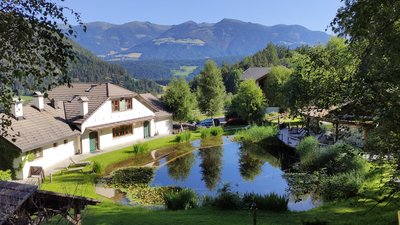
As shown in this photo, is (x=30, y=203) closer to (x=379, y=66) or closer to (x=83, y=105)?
(x=379, y=66)

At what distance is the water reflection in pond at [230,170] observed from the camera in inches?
853

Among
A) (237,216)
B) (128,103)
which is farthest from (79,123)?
(237,216)

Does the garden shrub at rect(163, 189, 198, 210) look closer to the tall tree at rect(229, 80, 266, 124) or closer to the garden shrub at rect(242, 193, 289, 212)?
the garden shrub at rect(242, 193, 289, 212)

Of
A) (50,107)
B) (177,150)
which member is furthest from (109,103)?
(177,150)

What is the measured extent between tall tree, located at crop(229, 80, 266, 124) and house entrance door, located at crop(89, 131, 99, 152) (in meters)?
17.9

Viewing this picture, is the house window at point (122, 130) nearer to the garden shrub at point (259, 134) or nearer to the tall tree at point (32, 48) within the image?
the garden shrub at point (259, 134)

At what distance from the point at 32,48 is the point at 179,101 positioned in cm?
3586

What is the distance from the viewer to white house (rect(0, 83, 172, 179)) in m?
25.6

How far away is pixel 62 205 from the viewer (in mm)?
8227

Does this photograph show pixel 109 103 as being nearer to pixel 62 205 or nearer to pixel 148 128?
pixel 148 128

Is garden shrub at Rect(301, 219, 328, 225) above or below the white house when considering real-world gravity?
below

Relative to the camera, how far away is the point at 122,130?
35.8 meters

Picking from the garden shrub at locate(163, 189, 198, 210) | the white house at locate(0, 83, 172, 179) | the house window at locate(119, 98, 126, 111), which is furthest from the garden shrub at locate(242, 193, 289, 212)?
the house window at locate(119, 98, 126, 111)

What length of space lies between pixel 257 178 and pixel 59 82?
19584 millimetres
